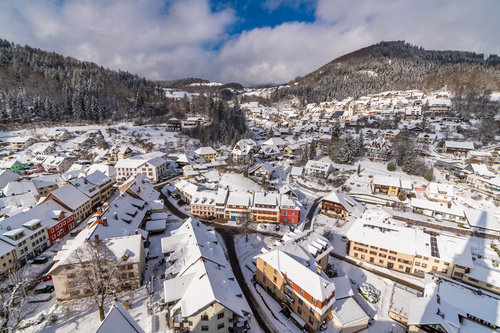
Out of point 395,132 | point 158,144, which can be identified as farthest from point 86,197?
point 395,132

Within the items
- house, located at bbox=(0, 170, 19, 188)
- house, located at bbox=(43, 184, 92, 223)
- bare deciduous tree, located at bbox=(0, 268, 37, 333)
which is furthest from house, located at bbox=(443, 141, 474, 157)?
house, located at bbox=(0, 170, 19, 188)

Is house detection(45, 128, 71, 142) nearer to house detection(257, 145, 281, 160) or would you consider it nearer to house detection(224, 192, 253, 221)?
house detection(257, 145, 281, 160)

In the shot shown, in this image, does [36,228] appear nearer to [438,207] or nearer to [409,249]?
[409,249]

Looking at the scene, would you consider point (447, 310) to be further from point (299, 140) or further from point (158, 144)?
point (158, 144)

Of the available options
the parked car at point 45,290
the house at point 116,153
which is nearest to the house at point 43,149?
the house at point 116,153

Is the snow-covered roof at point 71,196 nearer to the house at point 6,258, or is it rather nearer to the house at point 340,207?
the house at point 6,258
